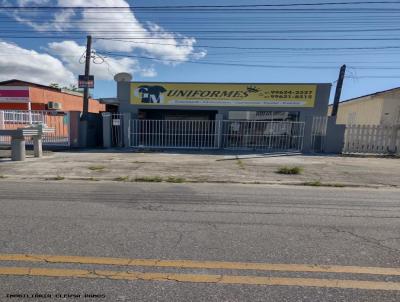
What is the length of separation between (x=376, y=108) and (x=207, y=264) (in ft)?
75.3

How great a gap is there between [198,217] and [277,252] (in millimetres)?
1609

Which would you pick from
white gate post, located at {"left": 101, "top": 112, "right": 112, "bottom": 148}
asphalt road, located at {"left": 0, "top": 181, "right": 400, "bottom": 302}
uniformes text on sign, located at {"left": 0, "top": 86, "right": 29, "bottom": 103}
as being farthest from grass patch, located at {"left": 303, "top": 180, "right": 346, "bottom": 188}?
uniformes text on sign, located at {"left": 0, "top": 86, "right": 29, "bottom": 103}

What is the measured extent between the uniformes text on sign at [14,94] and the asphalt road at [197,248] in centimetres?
2233

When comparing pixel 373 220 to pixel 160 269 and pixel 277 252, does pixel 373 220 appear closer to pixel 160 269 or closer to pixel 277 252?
pixel 277 252

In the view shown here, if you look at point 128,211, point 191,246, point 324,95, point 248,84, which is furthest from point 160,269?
point 324,95

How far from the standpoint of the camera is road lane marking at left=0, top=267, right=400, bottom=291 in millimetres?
2719

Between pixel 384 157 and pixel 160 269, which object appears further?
pixel 384 157

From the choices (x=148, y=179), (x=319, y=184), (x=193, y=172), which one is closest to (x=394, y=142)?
(x=319, y=184)

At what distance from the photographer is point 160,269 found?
2.97m

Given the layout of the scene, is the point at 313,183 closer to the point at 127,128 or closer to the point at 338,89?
the point at 338,89

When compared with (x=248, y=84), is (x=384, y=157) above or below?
below

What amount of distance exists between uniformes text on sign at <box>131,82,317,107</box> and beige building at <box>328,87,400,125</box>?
25.5 feet

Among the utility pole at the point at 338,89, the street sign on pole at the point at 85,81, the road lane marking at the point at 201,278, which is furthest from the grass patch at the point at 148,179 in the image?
the utility pole at the point at 338,89

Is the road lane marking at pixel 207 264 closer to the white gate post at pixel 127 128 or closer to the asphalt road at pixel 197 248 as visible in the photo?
the asphalt road at pixel 197 248
